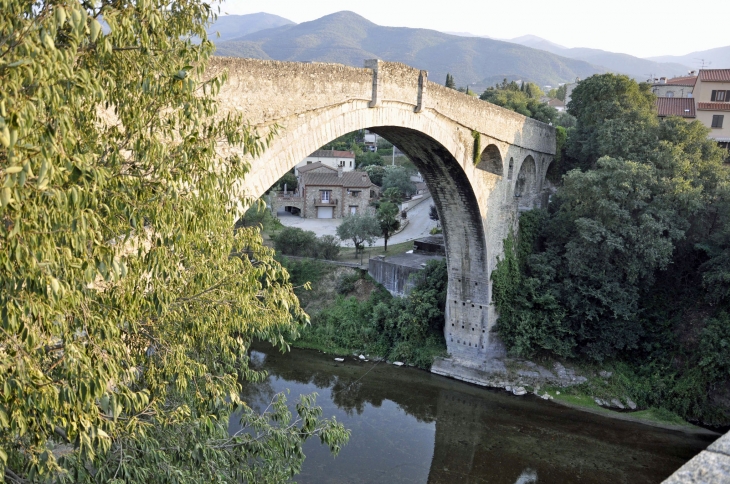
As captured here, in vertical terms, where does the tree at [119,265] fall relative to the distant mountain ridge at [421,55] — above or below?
below

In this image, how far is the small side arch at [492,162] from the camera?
1822 cm

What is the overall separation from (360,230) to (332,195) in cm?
1042

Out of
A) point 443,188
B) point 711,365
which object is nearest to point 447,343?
point 443,188

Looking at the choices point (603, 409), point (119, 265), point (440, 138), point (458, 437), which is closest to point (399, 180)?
point (603, 409)

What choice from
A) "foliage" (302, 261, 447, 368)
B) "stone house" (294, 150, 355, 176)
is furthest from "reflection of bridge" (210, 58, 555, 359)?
"stone house" (294, 150, 355, 176)

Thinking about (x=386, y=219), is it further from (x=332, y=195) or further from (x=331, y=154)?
(x=331, y=154)

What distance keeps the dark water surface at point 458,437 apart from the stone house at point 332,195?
720 inches

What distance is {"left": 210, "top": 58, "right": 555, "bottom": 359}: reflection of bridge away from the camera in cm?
896

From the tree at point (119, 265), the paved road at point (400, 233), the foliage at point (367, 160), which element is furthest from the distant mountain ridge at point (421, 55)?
the tree at point (119, 265)

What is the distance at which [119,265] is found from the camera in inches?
145

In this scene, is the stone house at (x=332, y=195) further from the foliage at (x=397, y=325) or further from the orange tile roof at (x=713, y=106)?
the orange tile roof at (x=713, y=106)

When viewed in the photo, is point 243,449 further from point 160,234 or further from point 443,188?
point 443,188

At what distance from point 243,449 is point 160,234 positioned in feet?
7.06

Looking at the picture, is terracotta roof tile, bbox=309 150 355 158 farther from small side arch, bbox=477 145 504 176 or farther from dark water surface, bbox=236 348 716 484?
dark water surface, bbox=236 348 716 484
